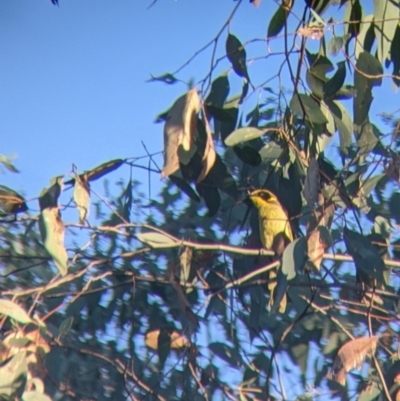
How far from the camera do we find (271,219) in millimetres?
2402

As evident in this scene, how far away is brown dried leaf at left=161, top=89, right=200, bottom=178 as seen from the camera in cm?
197

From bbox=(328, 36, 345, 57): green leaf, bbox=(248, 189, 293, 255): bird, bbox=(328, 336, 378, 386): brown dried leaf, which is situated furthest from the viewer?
bbox=(248, 189, 293, 255): bird

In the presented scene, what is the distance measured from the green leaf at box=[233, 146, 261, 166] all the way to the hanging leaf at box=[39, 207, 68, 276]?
474 millimetres

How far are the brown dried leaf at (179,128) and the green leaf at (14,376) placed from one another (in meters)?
0.61

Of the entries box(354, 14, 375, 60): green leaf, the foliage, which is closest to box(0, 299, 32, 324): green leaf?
the foliage

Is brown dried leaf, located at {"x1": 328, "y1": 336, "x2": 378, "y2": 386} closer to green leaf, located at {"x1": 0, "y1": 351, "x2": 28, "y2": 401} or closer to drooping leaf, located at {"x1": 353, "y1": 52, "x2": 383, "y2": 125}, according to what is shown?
drooping leaf, located at {"x1": 353, "y1": 52, "x2": 383, "y2": 125}

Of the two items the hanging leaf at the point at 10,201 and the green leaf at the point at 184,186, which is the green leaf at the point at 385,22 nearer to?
the green leaf at the point at 184,186

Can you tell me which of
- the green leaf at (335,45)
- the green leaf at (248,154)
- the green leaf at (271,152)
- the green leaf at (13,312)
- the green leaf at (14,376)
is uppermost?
the green leaf at (335,45)

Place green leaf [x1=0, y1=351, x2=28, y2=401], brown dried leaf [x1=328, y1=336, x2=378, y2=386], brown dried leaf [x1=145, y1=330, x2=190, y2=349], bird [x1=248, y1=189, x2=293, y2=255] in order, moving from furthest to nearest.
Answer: brown dried leaf [x1=145, y1=330, x2=190, y2=349]
bird [x1=248, y1=189, x2=293, y2=255]
green leaf [x1=0, y1=351, x2=28, y2=401]
brown dried leaf [x1=328, y1=336, x2=378, y2=386]

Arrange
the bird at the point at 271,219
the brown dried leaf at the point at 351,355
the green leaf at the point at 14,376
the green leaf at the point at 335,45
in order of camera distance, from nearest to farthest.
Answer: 1. the brown dried leaf at the point at 351,355
2. the green leaf at the point at 14,376
3. the green leaf at the point at 335,45
4. the bird at the point at 271,219

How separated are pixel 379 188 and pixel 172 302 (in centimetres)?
73

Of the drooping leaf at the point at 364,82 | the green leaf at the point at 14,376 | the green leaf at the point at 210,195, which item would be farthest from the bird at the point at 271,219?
the green leaf at the point at 14,376

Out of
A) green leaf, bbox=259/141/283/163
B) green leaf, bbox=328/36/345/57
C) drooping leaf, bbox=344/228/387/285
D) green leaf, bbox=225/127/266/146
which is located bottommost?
drooping leaf, bbox=344/228/387/285

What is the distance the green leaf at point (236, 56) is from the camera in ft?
7.72
